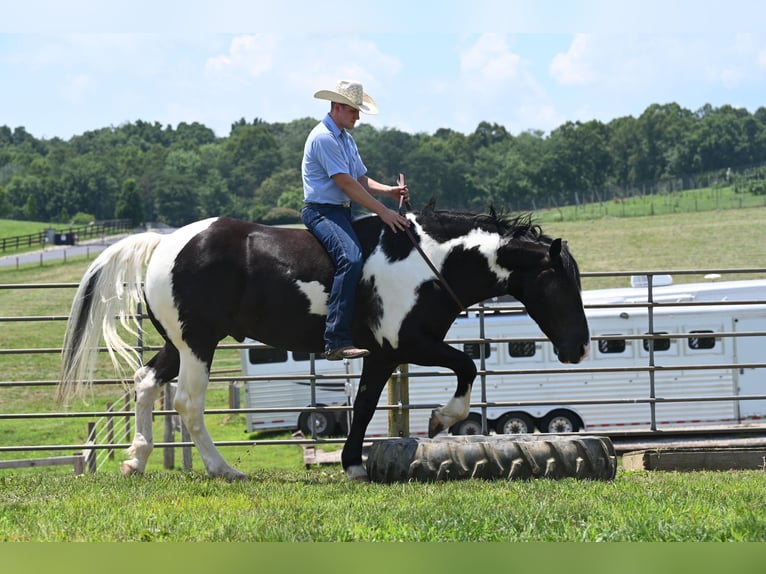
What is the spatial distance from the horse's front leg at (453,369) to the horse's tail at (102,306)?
2121 millimetres

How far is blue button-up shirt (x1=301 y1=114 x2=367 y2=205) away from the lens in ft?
22.9

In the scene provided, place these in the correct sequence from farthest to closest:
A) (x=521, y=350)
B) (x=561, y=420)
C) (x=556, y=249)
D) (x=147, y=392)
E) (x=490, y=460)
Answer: (x=521, y=350), (x=561, y=420), (x=147, y=392), (x=556, y=249), (x=490, y=460)

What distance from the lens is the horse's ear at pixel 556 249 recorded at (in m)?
7.00

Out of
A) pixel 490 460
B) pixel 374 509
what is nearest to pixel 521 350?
pixel 490 460

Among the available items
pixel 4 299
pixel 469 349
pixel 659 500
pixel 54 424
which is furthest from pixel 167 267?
pixel 4 299

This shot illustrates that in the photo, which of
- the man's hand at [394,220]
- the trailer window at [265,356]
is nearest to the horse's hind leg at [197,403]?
the man's hand at [394,220]

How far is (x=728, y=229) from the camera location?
6412 cm

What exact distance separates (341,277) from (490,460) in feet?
5.00

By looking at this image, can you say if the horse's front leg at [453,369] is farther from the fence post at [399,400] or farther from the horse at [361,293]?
the fence post at [399,400]

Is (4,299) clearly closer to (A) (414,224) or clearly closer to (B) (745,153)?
(A) (414,224)

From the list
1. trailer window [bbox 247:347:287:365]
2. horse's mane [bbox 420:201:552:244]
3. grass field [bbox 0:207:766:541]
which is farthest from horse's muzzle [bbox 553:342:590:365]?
trailer window [bbox 247:347:287:365]

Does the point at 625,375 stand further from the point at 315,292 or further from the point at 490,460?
the point at 315,292

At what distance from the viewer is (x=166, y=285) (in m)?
6.95

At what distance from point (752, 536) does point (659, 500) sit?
3.54ft
